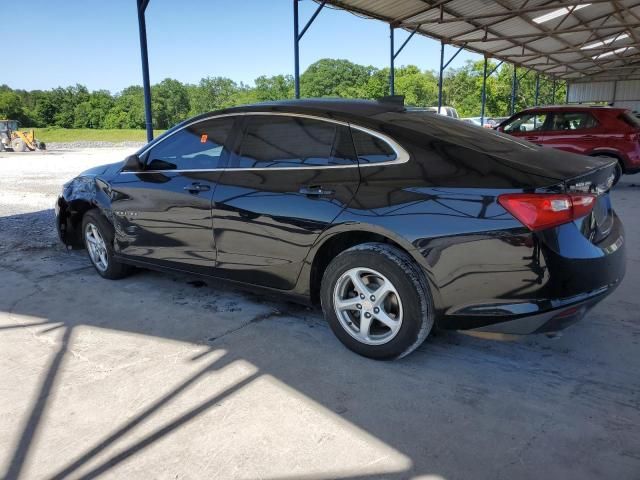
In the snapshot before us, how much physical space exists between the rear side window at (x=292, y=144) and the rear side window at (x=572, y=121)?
28.3 ft

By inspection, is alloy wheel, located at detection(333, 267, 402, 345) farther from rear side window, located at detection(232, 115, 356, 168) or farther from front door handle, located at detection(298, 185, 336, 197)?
rear side window, located at detection(232, 115, 356, 168)

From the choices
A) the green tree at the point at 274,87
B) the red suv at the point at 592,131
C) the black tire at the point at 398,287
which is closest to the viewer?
the black tire at the point at 398,287

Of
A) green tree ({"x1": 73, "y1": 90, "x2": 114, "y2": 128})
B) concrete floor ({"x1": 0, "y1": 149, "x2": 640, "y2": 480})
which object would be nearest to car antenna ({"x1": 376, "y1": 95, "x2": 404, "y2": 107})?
concrete floor ({"x1": 0, "y1": 149, "x2": 640, "y2": 480})

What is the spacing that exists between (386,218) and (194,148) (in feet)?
6.10

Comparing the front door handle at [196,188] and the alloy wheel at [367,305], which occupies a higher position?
the front door handle at [196,188]

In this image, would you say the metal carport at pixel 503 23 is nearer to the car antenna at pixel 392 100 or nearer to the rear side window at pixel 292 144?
the rear side window at pixel 292 144

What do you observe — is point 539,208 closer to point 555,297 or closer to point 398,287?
point 555,297

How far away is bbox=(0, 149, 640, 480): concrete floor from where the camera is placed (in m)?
2.22

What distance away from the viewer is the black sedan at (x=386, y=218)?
2592mm

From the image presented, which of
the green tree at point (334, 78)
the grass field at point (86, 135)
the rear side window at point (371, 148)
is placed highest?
the green tree at point (334, 78)

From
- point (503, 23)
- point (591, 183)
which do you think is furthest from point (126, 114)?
point (591, 183)

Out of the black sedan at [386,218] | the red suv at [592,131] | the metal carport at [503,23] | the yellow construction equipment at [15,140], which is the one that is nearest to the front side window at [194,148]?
the black sedan at [386,218]

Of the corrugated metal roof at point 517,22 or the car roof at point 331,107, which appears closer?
the car roof at point 331,107

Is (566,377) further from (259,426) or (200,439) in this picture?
(200,439)
